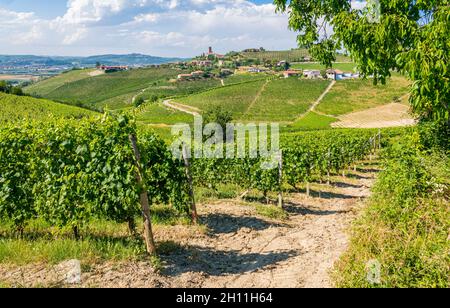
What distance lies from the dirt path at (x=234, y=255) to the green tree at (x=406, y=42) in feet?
10.9

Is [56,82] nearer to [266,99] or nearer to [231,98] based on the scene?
[231,98]

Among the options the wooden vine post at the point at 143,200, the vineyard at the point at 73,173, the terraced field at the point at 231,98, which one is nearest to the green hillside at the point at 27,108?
the terraced field at the point at 231,98

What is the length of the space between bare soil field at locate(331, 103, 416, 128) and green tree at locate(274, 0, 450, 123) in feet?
201

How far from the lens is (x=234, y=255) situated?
755 centimetres

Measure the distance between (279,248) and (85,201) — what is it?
4216 mm

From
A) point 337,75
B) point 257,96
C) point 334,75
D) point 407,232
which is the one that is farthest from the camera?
point 337,75

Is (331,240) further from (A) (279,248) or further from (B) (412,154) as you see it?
(B) (412,154)

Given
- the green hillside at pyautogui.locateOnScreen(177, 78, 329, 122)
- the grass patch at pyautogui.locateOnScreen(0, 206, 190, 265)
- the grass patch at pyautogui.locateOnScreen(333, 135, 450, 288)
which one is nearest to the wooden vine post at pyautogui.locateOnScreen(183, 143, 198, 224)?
the grass patch at pyautogui.locateOnScreen(0, 206, 190, 265)

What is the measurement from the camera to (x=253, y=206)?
38.7 feet

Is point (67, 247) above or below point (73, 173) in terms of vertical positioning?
below

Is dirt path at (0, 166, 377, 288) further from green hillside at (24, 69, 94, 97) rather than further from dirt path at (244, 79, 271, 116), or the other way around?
green hillside at (24, 69, 94, 97)

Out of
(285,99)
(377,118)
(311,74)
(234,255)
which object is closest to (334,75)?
(311,74)

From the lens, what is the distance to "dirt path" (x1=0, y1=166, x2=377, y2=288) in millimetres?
5754

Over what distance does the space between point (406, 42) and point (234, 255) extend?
207 inches
